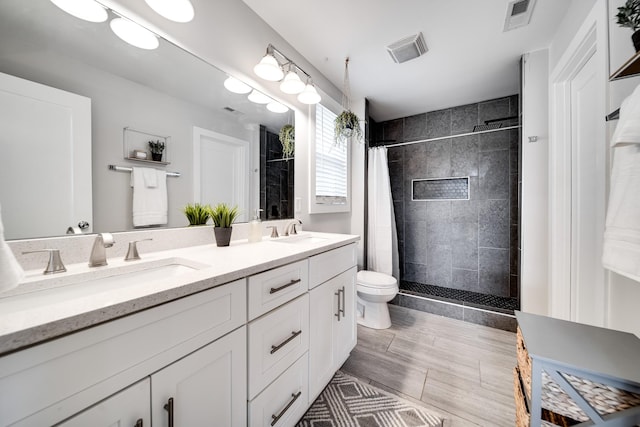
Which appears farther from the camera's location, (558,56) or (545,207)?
(545,207)

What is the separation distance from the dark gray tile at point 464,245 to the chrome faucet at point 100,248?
3.22m

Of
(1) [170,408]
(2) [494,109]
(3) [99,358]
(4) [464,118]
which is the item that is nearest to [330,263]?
(1) [170,408]

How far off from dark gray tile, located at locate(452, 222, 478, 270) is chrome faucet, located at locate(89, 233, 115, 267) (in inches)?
127

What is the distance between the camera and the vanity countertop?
42 centimetres

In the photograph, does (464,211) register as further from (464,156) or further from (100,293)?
(100,293)

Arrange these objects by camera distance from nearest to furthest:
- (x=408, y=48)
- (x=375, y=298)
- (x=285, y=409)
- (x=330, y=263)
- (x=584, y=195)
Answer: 1. (x=285, y=409)
2. (x=330, y=263)
3. (x=584, y=195)
4. (x=408, y=48)
5. (x=375, y=298)

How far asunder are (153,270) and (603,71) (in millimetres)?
2148

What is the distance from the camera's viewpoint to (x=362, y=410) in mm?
1279

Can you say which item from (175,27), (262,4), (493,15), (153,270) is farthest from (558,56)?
(153,270)

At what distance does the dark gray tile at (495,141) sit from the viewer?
257 centimetres

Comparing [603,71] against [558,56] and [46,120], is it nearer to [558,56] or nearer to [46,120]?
[558,56]

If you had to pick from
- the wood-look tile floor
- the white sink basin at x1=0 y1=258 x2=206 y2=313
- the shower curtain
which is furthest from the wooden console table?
the shower curtain

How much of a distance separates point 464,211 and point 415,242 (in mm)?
711

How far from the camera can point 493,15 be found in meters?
1.54
